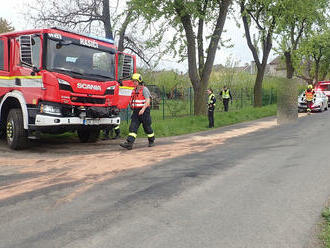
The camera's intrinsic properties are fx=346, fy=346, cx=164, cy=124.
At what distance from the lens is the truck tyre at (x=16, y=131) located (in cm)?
846

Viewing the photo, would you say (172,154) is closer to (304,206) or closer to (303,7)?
(304,206)

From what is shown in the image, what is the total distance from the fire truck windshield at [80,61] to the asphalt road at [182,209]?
10.5 feet

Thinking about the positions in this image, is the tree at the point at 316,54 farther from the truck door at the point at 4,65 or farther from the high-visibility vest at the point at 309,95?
the truck door at the point at 4,65

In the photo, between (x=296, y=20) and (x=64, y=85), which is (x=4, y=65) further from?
(x=296, y=20)

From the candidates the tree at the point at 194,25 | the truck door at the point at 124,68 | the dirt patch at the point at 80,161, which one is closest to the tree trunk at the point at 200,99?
the tree at the point at 194,25

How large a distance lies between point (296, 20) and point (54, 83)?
25.1m

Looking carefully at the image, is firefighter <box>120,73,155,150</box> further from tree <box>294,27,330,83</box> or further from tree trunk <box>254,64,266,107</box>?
tree <box>294,27,330,83</box>

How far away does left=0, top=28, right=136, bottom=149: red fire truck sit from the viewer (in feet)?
26.1

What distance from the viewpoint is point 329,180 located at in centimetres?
551

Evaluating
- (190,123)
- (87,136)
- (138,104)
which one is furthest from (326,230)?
(190,123)

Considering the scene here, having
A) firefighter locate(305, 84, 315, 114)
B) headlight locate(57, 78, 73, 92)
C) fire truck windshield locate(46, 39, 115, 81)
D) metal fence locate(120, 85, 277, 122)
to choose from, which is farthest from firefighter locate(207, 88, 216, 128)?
firefighter locate(305, 84, 315, 114)

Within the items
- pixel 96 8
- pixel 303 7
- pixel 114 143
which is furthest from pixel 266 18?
pixel 114 143

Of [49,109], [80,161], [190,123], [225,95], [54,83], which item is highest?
[225,95]

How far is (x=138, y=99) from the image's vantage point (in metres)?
9.00
